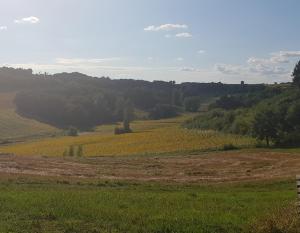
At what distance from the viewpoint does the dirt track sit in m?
38.1

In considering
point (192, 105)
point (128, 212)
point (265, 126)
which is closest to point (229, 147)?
point (265, 126)

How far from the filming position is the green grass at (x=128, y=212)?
15445 mm

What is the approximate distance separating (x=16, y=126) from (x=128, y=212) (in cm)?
11248

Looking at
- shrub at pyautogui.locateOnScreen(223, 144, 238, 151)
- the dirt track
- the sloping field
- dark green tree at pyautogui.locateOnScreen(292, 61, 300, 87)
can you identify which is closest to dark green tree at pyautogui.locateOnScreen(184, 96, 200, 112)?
dark green tree at pyautogui.locateOnScreen(292, 61, 300, 87)

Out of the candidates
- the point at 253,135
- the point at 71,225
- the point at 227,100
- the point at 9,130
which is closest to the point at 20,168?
the point at 71,225

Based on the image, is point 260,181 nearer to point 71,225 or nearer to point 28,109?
point 71,225

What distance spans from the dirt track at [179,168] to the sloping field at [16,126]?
68.7 meters

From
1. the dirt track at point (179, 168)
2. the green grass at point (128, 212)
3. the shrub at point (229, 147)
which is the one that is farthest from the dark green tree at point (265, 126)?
the green grass at point (128, 212)

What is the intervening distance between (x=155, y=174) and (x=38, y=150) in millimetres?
44686

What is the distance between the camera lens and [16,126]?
126 meters

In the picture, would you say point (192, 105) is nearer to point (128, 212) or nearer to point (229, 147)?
point (229, 147)

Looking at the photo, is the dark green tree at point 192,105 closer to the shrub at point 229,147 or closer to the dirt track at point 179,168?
the shrub at point 229,147

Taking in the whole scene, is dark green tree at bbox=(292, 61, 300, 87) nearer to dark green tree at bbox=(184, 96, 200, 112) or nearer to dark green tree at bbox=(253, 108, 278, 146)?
dark green tree at bbox=(184, 96, 200, 112)

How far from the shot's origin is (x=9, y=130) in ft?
399
